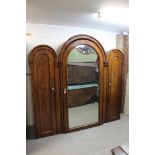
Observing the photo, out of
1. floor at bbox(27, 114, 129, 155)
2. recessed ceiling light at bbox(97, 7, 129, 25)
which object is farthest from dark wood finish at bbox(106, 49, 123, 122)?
recessed ceiling light at bbox(97, 7, 129, 25)

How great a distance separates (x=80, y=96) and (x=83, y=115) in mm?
437

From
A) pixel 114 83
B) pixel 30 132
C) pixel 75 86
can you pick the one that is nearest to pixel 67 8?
pixel 75 86

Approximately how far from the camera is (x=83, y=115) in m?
3.55

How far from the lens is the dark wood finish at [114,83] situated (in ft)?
12.3

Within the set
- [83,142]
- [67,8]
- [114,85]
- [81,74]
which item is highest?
[67,8]

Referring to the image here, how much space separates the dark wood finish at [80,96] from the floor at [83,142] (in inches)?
23.1

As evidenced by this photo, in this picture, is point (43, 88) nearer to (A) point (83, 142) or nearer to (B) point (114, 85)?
(A) point (83, 142)

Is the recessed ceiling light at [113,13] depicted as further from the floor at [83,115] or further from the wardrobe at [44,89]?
the floor at [83,115]

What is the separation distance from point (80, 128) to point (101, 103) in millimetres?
715
